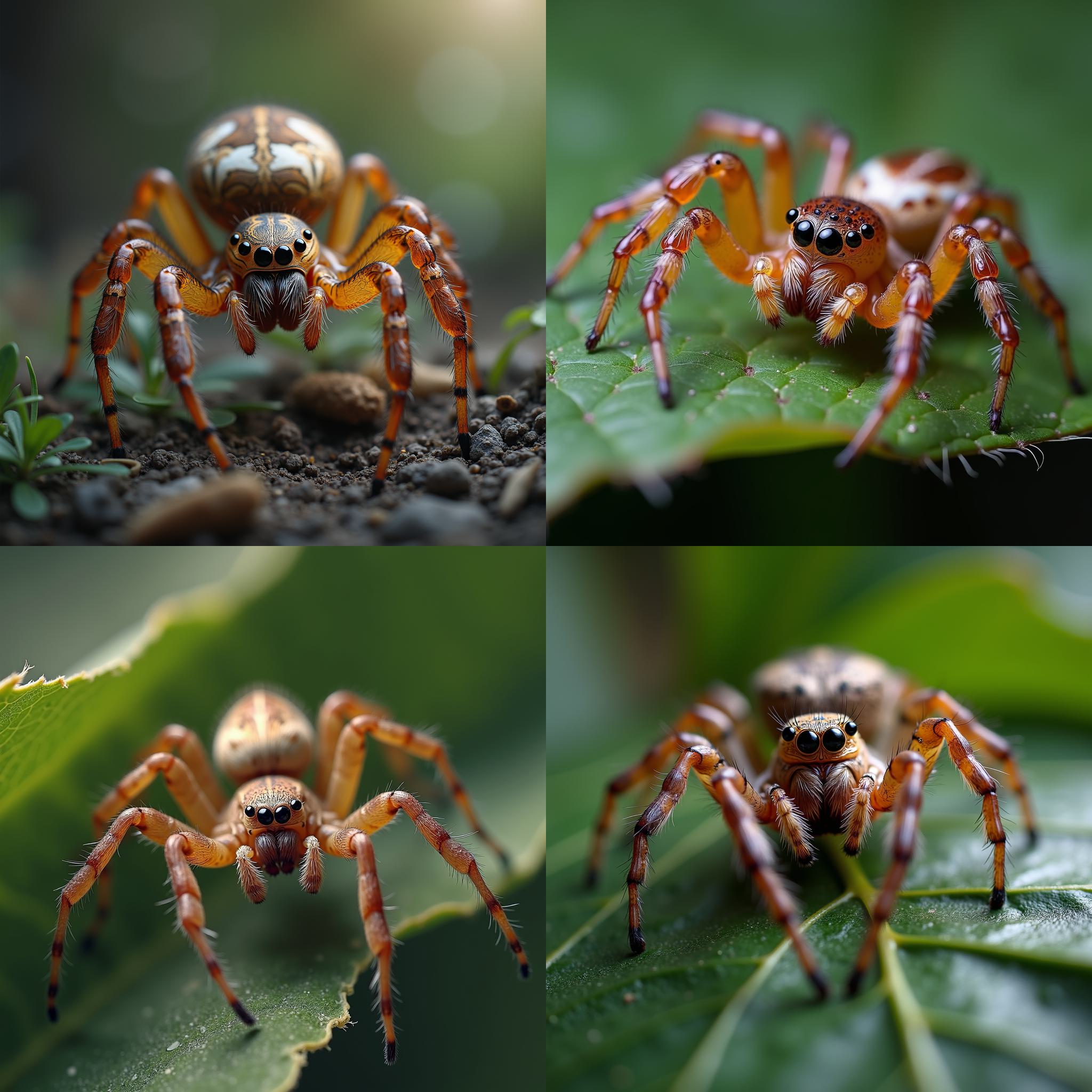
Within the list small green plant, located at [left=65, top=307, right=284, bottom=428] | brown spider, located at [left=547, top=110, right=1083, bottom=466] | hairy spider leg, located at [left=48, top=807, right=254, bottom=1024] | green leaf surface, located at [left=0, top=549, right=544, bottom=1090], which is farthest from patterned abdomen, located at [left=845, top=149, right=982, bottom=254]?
hairy spider leg, located at [left=48, top=807, right=254, bottom=1024]

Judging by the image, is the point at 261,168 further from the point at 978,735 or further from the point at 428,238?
the point at 978,735

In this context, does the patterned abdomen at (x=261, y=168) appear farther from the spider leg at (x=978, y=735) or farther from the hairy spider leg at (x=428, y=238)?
the spider leg at (x=978, y=735)

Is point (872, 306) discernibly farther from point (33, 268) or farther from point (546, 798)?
point (33, 268)

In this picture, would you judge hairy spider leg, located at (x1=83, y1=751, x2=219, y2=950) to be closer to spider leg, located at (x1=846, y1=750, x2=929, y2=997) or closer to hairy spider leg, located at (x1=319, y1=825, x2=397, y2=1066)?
hairy spider leg, located at (x1=319, y1=825, x2=397, y2=1066)

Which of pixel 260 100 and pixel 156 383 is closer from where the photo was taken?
pixel 156 383

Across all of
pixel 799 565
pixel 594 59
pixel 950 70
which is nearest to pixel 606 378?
pixel 799 565

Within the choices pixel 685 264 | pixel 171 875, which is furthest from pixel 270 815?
pixel 685 264
